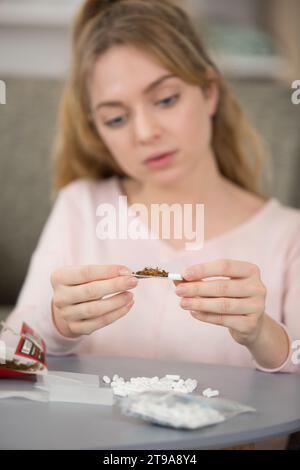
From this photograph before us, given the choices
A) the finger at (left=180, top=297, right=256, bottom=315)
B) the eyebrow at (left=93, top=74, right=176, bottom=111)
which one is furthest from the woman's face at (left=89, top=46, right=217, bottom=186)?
the finger at (left=180, top=297, right=256, bottom=315)

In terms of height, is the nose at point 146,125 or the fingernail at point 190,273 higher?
the nose at point 146,125

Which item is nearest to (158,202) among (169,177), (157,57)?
(169,177)

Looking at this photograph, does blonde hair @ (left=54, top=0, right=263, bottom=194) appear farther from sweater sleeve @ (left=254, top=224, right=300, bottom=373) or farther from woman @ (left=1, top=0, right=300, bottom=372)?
sweater sleeve @ (left=254, top=224, right=300, bottom=373)

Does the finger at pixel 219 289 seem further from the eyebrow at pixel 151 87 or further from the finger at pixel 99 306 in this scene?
the eyebrow at pixel 151 87

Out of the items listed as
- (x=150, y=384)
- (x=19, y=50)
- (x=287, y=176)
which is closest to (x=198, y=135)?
(x=150, y=384)

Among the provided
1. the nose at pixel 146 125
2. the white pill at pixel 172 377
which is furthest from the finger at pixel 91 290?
the nose at pixel 146 125

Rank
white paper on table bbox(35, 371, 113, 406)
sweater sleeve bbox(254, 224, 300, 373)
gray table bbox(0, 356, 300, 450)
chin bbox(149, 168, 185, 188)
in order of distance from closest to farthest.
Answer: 1. gray table bbox(0, 356, 300, 450)
2. white paper on table bbox(35, 371, 113, 406)
3. sweater sleeve bbox(254, 224, 300, 373)
4. chin bbox(149, 168, 185, 188)

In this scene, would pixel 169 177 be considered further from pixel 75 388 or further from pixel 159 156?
pixel 75 388
